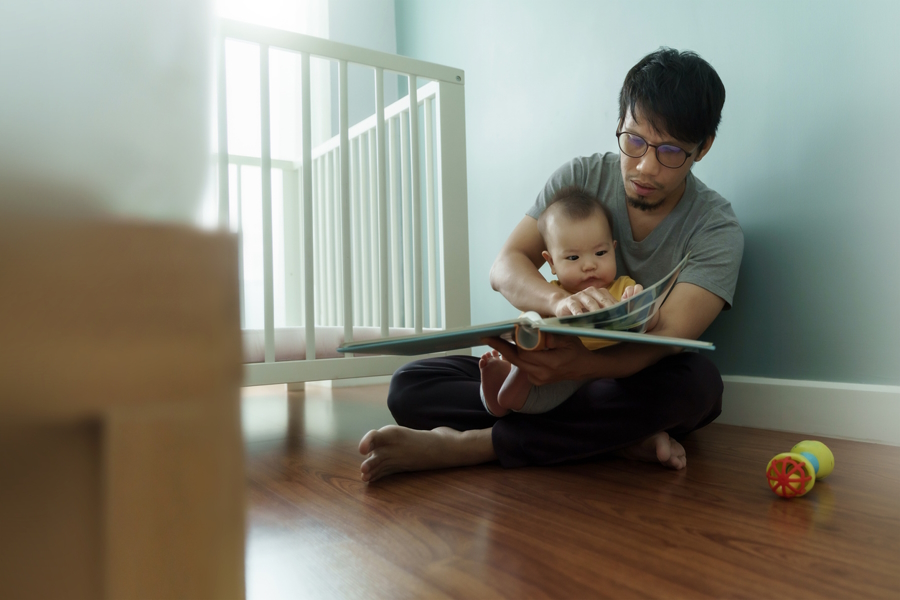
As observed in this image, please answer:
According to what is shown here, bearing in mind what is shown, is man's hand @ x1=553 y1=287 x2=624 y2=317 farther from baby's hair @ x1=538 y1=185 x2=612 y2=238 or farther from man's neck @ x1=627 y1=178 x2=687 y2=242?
man's neck @ x1=627 y1=178 x2=687 y2=242

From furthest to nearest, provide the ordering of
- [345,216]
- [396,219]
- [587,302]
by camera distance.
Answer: [396,219], [345,216], [587,302]

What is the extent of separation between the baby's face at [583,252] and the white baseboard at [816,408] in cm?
42

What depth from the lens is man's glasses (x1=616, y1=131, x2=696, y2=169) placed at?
1.03 m

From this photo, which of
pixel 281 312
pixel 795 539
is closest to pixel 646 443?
pixel 795 539

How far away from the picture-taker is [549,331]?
2.08 ft

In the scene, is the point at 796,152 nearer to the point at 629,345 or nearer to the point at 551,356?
the point at 629,345

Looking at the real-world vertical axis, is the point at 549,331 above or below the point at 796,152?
below

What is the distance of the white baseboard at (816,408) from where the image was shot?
103 cm

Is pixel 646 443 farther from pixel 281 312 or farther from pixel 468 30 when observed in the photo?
pixel 281 312

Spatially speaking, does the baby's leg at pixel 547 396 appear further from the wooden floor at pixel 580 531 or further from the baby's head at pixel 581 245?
the baby's head at pixel 581 245

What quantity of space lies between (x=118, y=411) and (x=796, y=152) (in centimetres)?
130

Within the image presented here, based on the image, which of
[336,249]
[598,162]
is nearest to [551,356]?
[598,162]

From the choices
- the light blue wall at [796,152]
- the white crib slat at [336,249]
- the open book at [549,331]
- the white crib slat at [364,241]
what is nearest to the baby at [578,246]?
the open book at [549,331]

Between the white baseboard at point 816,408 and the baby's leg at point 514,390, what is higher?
the baby's leg at point 514,390
